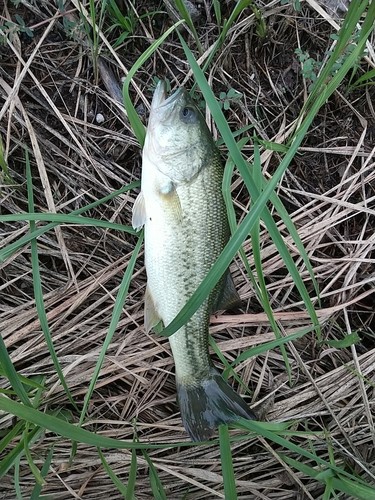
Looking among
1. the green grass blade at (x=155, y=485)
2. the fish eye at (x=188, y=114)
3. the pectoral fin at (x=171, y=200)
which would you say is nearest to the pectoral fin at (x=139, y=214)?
the pectoral fin at (x=171, y=200)

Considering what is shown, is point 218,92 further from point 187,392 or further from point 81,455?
point 81,455

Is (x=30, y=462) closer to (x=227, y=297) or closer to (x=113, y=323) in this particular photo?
(x=113, y=323)

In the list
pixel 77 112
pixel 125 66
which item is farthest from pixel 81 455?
pixel 125 66

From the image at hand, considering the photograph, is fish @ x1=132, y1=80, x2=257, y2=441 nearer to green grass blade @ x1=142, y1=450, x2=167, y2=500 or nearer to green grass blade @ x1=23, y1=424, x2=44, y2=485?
green grass blade @ x1=142, y1=450, x2=167, y2=500

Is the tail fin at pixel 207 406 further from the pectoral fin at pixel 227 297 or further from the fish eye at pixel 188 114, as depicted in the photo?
the fish eye at pixel 188 114

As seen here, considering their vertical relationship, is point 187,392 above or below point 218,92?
below

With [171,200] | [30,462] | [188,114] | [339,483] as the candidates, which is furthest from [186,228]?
[339,483]

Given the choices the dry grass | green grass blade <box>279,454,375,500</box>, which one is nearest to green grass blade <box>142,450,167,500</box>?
the dry grass
